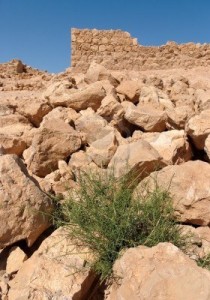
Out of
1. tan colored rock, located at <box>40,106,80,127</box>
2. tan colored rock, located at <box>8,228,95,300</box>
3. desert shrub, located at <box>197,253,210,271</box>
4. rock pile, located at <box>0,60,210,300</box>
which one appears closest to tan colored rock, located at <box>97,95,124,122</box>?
rock pile, located at <box>0,60,210,300</box>

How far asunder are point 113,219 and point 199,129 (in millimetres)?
1683

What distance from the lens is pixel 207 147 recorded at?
12.2 feet

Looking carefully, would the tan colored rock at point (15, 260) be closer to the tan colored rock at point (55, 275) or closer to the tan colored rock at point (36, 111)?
the tan colored rock at point (55, 275)

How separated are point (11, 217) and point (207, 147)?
6.84 ft

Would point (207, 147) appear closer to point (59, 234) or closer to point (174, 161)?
point (174, 161)

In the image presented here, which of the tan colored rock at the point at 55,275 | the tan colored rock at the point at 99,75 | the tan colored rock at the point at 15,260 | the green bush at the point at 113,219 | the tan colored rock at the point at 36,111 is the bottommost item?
the tan colored rock at the point at 15,260

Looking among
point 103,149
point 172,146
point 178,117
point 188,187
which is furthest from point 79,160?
point 178,117

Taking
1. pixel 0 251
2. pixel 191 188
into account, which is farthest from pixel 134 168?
pixel 0 251

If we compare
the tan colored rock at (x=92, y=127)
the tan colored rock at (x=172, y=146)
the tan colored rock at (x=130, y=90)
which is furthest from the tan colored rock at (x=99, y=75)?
the tan colored rock at (x=172, y=146)

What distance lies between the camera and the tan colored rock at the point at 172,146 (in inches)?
150

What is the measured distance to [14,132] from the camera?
4547 millimetres

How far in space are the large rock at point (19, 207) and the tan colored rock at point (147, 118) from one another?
1.88 metres

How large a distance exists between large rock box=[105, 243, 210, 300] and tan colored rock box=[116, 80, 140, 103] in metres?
3.31

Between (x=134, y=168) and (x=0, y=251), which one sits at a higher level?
(x=134, y=168)
